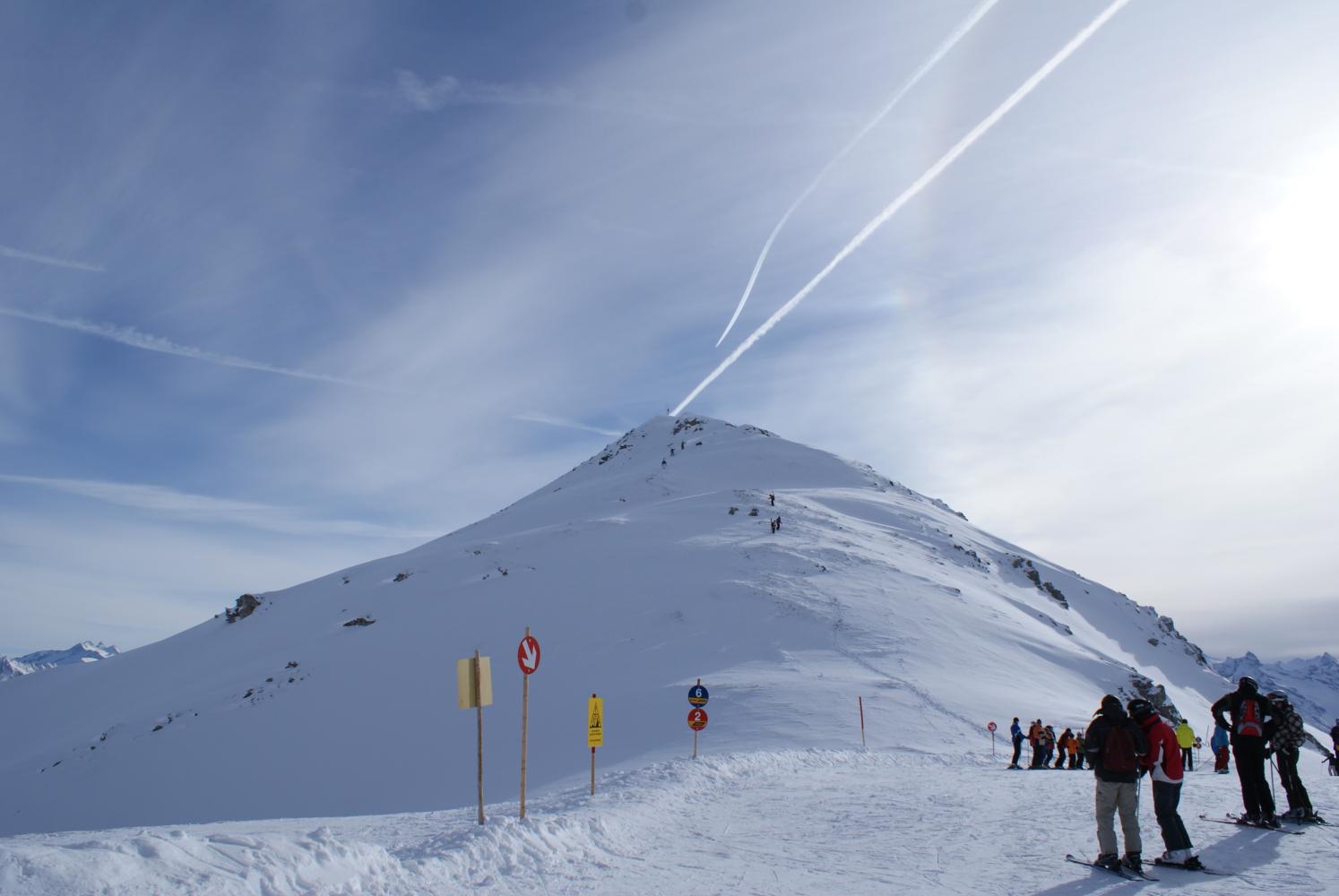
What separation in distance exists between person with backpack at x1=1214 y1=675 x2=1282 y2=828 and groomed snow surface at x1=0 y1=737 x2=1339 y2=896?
487 millimetres

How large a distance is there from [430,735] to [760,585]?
17946 mm

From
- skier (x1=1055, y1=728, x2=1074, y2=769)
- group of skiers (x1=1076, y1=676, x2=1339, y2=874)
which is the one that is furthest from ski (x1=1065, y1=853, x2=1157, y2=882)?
skier (x1=1055, y1=728, x2=1074, y2=769)

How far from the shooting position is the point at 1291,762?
11648 millimetres

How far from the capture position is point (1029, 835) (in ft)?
38.0

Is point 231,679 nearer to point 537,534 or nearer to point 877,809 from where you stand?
point 537,534

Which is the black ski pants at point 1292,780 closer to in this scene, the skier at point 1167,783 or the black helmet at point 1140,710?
the skier at point 1167,783

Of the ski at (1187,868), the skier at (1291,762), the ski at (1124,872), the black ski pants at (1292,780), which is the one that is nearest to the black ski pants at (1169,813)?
the ski at (1187,868)

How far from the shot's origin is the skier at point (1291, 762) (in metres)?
11.6

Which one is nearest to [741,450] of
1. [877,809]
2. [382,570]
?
[382,570]

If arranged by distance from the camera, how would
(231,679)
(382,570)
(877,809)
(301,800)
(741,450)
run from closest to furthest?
1. (877,809)
2. (301,800)
3. (231,679)
4. (382,570)
5. (741,450)

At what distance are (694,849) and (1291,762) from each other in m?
8.80

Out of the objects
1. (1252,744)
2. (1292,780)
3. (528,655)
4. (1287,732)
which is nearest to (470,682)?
(528,655)

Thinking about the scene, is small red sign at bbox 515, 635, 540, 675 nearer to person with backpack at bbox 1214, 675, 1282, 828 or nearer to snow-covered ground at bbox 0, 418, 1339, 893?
snow-covered ground at bbox 0, 418, 1339, 893

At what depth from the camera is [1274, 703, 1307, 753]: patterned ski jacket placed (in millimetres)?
11656
